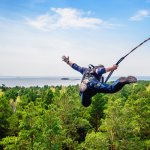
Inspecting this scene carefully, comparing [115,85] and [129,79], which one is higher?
[129,79]

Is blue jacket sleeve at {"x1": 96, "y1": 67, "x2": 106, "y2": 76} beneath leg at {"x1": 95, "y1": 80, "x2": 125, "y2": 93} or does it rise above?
above

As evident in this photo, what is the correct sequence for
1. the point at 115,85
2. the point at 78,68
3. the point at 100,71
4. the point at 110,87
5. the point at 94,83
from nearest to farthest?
the point at 115,85, the point at 110,87, the point at 94,83, the point at 100,71, the point at 78,68

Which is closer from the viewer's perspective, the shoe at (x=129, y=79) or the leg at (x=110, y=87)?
the shoe at (x=129, y=79)

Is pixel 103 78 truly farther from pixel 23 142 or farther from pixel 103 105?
pixel 103 105

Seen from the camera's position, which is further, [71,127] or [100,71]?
[71,127]

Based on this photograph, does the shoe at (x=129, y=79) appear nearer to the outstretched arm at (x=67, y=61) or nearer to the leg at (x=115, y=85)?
the leg at (x=115, y=85)

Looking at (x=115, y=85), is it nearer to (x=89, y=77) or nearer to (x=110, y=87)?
(x=110, y=87)

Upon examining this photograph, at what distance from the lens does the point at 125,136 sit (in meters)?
37.0

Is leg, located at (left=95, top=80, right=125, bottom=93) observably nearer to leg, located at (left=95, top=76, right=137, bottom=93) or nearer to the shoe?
leg, located at (left=95, top=76, right=137, bottom=93)

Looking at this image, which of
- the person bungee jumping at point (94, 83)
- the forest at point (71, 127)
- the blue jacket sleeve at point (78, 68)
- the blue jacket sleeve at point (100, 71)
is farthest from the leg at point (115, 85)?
the forest at point (71, 127)

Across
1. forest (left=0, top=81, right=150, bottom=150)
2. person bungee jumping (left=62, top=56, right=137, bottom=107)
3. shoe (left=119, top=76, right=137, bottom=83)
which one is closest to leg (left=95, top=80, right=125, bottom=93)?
person bungee jumping (left=62, top=56, right=137, bottom=107)

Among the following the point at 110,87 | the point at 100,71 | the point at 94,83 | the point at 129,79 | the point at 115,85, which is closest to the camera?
the point at 129,79

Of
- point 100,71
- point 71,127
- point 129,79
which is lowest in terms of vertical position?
point 71,127

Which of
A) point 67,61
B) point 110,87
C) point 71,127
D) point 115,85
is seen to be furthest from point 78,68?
point 71,127
